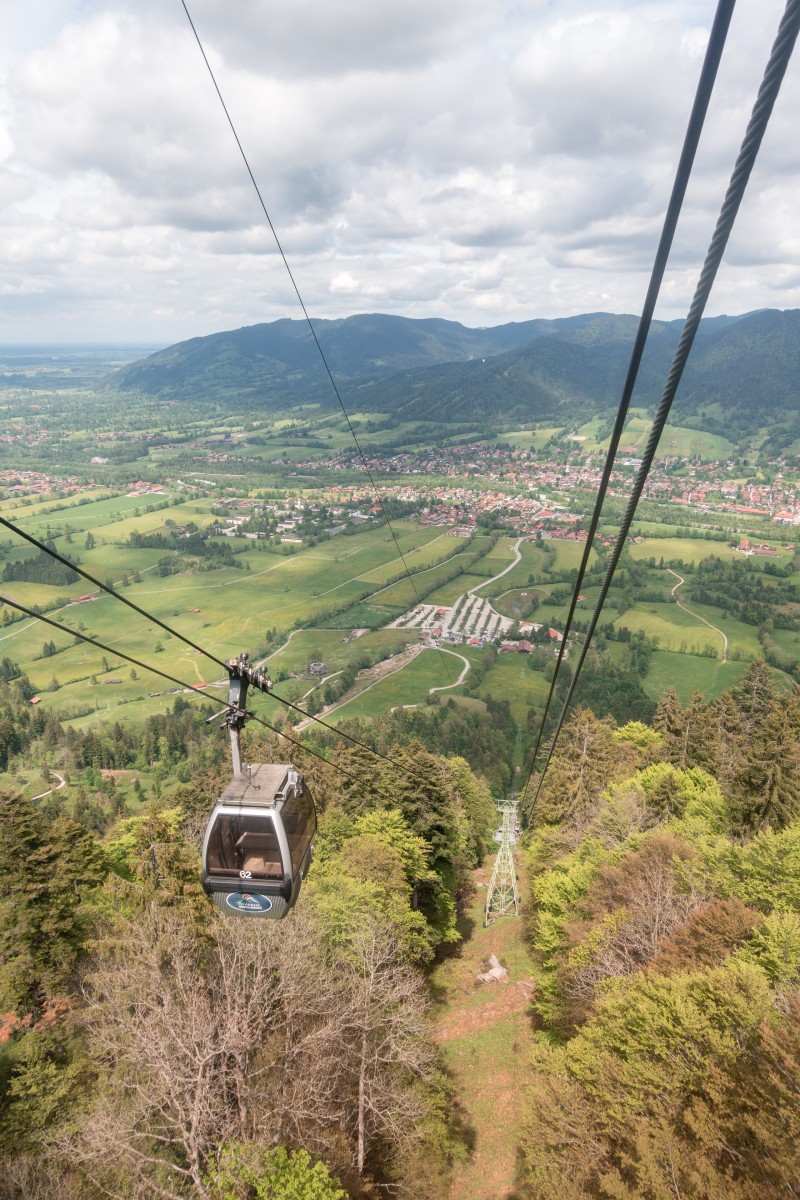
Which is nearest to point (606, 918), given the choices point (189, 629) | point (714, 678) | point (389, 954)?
point (389, 954)

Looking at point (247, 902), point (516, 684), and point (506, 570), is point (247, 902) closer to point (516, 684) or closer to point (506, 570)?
point (516, 684)

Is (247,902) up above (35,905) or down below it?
above

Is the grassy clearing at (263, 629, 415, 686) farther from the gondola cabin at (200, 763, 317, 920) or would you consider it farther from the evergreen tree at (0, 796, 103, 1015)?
the gondola cabin at (200, 763, 317, 920)

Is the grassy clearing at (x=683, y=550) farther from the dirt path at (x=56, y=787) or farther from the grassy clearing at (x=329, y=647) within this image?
the dirt path at (x=56, y=787)

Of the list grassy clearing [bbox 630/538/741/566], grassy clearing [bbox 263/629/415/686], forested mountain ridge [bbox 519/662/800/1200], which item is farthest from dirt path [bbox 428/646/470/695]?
forested mountain ridge [bbox 519/662/800/1200]

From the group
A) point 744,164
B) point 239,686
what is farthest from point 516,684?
point 744,164

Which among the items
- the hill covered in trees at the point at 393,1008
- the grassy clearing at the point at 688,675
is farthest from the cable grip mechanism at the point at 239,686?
the grassy clearing at the point at 688,675

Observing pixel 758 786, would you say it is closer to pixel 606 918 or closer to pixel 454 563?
pixel 606 918

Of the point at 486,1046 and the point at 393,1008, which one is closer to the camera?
the point at 393,1008
